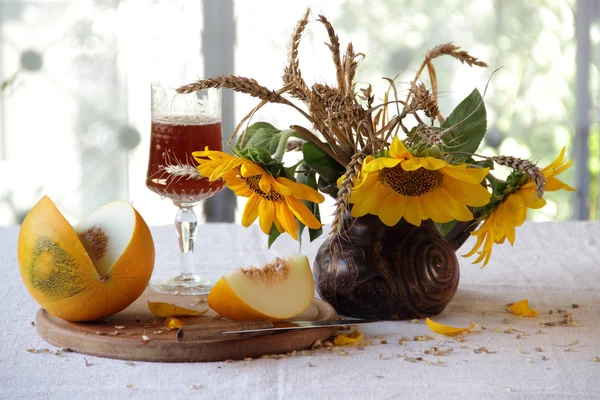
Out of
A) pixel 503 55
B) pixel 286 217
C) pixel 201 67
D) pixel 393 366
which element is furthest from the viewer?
pixel 503 55

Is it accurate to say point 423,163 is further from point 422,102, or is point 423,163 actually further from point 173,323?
point 173,323

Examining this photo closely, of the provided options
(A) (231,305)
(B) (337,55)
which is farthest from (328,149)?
(A) (231,305)

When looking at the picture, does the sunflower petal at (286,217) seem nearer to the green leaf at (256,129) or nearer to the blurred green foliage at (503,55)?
the green leaf at (256,129)

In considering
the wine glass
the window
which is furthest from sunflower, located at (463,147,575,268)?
the window

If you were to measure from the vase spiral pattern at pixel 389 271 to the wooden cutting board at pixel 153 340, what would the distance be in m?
0.05

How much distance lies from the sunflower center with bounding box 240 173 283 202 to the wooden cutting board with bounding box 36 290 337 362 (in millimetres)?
161

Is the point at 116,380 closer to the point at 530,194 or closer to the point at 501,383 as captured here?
the point at 501,383

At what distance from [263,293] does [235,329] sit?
8 cm

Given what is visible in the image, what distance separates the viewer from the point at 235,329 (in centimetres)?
94

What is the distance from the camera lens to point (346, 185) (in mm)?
930

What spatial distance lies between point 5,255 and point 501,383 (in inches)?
38.4

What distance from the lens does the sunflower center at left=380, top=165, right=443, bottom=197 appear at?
996 mm

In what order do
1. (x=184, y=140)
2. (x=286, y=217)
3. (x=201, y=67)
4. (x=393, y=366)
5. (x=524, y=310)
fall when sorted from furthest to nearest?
(x=201, y=67) < (x=184, y=140) < (x=524, y=310) < (x=286, y=217) < (x=393, y=366)

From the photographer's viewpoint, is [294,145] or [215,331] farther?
[294,145]
